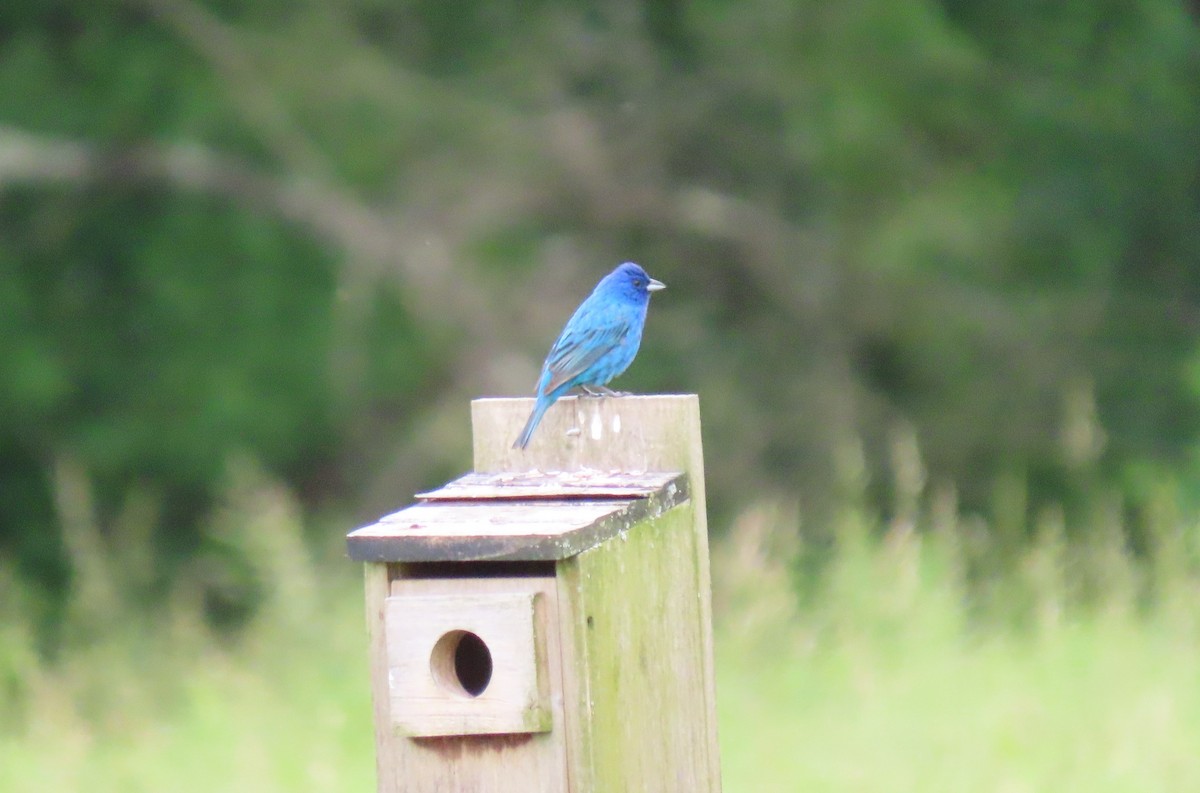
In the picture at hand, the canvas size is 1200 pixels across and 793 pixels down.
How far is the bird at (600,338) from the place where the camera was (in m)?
4.05

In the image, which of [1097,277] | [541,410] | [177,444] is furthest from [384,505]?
[541,410]

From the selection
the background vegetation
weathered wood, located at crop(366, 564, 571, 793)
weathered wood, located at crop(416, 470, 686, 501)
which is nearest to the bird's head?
weathered wood, located at crop(416, 470, 686, 501)

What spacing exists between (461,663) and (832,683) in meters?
2.69

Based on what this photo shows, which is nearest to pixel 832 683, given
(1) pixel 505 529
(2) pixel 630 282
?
(2) pixel 630 282

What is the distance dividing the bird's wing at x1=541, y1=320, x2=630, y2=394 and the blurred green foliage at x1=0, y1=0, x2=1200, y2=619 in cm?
478

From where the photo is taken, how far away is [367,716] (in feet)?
16.5

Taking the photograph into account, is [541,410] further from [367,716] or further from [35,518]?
[35,518]

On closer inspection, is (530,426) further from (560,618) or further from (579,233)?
(579,233)

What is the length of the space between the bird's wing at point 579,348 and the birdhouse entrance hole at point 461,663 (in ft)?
4.55

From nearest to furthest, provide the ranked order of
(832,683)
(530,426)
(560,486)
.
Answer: (560,486)
(530,426)
(832,683)

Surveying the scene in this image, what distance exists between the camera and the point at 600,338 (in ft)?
13.9

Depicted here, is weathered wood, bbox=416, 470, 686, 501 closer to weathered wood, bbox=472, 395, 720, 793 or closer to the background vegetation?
weathered wood, bbox=472, 395, 720, 793

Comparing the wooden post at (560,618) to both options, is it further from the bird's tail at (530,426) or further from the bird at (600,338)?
the bird at (600,338)

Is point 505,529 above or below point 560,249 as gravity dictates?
below
